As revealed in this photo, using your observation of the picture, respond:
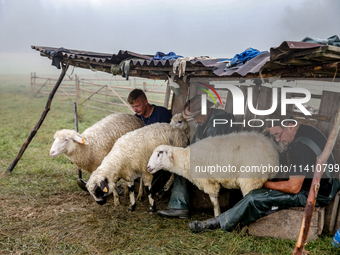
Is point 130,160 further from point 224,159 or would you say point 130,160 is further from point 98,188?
point 224,159

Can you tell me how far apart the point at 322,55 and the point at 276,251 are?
242cm

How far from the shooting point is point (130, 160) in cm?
490

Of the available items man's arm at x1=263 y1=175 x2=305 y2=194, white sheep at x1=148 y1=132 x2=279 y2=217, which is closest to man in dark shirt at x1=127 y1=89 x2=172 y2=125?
white sheep at x1=148 y1=132 x2=279 y2=217

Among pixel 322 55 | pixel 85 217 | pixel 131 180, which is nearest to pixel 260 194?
pixel 322 55

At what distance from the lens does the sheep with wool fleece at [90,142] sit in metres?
5.33

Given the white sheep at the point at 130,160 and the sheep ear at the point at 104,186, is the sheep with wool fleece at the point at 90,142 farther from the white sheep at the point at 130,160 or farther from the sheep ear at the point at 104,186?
the sheep ear at the point at 104,186

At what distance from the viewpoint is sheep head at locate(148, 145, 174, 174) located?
457 cm

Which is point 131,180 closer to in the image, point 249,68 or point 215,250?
point 215,250

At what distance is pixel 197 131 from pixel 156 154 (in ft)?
3.17

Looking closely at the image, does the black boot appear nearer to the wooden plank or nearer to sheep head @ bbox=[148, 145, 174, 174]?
sheep head @ bbox=[148, 145, 174, 174]

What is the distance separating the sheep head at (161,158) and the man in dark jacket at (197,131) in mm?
474

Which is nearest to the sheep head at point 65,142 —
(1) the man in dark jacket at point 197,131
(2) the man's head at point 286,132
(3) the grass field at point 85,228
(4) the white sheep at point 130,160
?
(4) the white sheep at point 130,160

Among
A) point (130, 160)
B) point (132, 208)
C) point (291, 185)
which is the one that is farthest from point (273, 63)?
point (132, 208)

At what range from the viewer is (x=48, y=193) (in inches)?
233
